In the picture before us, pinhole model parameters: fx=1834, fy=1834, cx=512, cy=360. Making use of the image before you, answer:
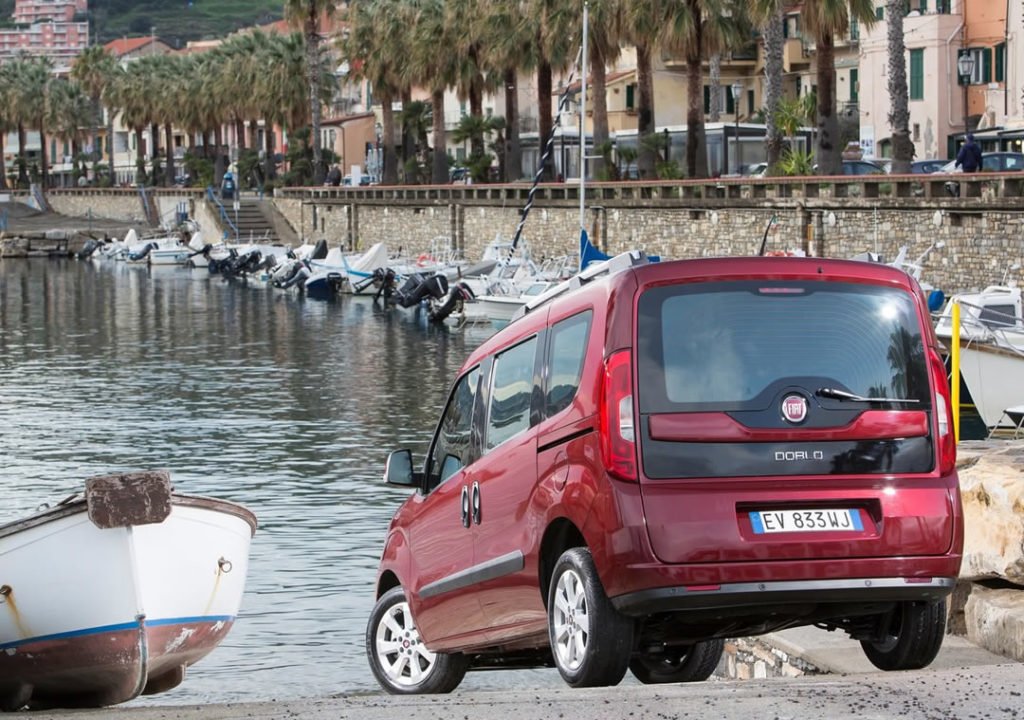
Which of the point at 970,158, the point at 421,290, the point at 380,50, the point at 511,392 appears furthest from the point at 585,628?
the point at 380,50

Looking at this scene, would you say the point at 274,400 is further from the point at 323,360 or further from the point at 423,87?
the point at 423,87

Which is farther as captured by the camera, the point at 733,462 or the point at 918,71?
the point at 918,71

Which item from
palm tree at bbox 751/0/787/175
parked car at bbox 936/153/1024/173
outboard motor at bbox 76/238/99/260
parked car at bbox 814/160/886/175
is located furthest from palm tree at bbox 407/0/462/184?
outboard motor at bbox 76/238/99/260

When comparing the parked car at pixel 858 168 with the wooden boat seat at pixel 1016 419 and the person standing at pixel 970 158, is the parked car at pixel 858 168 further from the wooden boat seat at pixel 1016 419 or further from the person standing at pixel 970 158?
the wooden boat seat at pixel 1016 419

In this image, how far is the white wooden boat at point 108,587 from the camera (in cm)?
973

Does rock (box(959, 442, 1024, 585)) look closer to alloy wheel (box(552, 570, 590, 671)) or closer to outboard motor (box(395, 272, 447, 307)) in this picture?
alloy wheel (box(552, 570, 590, 671))

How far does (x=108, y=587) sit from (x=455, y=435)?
2154 millimetres

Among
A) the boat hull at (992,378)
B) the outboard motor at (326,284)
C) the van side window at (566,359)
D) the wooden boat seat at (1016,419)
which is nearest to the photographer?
the van side window at (566,359)

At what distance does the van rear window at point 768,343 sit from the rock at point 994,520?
1750mm

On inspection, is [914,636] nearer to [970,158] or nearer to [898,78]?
[970,158]

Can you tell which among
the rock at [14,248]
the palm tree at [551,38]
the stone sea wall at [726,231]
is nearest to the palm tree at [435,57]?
the stone sea wall at [726,231]

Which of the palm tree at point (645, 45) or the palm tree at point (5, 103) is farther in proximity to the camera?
the palm tree at point (5, 103)

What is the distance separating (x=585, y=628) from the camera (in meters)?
7.58

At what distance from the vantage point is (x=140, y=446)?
29.4m
